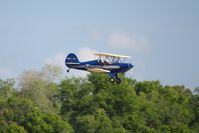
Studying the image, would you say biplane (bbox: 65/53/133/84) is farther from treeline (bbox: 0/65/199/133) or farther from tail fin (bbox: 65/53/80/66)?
treeline (bbox: 0/65/199/133)

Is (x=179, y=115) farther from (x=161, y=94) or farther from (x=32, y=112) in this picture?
(x=32, y=112)

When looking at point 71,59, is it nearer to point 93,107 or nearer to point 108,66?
point 108,66

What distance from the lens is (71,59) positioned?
6631cm

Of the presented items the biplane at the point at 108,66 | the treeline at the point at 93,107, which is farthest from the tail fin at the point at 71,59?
the treeline at the point at 93,107

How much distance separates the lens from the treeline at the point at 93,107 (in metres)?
91.9

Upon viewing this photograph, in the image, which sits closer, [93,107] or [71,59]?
[71,59]

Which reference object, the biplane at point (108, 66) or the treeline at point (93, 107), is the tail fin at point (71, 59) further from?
the treeline at point (93, 107)

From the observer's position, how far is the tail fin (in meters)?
65.5

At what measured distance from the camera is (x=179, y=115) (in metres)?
105

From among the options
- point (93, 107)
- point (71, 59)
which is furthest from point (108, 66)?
point (93, 107)

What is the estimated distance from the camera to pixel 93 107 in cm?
10562

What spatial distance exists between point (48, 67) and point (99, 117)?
32.8 metres

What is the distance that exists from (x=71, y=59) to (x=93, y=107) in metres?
40.0

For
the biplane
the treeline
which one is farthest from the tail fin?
the treeline
